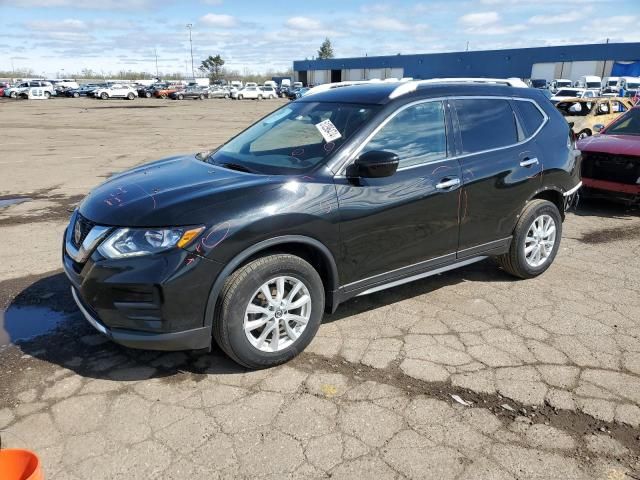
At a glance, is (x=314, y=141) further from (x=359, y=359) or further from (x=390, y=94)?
(x=359, y=359)

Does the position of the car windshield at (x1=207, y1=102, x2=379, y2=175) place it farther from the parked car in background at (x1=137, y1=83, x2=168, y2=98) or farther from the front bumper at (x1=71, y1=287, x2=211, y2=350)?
the parked car in background at (x1=137, y1=83, x2=168, y2=98)

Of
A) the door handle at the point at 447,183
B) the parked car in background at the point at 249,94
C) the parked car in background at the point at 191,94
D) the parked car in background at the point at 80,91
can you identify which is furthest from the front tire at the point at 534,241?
the parked car in background at the point at 249,94

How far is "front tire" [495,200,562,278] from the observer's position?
15.8 ft

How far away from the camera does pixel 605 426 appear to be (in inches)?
116

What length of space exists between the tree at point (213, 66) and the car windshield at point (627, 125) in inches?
4743

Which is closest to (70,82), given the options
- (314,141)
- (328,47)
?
(314,141)

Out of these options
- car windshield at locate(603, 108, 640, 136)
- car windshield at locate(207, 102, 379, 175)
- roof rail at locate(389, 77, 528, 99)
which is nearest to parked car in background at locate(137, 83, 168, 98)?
car windshield at locate(603, 108, 640, 136)

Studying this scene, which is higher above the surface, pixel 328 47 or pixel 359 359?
pixel 328 47

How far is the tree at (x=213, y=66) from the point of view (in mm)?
120938

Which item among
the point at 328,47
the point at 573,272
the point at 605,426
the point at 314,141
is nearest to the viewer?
the point at 605,426

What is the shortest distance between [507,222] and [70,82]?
2750 inches

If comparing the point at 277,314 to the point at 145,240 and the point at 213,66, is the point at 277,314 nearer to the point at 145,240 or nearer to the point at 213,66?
the point at 145,240

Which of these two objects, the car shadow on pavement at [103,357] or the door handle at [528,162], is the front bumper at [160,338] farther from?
the door handle at [528,162]

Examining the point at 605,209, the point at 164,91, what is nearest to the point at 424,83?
the point at 605,209
